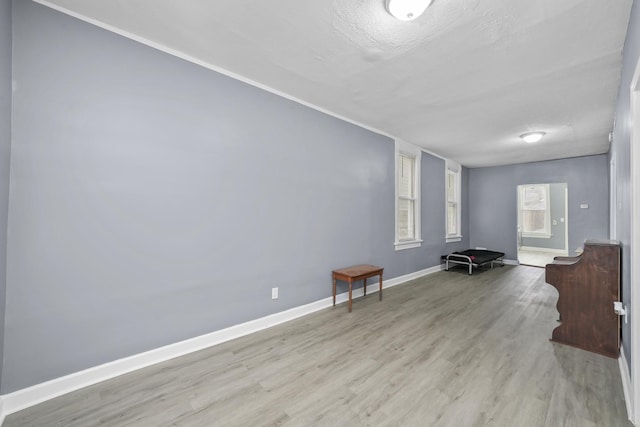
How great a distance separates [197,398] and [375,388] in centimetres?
125

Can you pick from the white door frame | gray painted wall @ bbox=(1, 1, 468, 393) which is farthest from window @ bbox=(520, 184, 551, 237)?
gray painted wall @ bbox=(1, 1, 468, 393)

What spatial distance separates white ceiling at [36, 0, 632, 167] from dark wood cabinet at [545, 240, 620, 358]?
1768 mm

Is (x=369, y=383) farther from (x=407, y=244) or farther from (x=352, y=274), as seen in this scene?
(x=407, y=244)

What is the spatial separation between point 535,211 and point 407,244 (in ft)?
24.5

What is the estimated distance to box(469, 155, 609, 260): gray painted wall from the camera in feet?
18.4

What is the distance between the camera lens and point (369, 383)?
1954mm

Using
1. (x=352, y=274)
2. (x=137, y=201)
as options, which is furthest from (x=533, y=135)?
(x=137, y=201)

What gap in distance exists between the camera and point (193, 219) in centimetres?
239

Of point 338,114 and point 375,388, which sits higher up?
point 338,114

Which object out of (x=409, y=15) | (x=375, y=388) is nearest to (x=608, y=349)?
(x=375, y=388)

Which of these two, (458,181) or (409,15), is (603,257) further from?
(458,181)

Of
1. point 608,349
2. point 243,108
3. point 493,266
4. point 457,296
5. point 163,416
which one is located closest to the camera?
point 163,416

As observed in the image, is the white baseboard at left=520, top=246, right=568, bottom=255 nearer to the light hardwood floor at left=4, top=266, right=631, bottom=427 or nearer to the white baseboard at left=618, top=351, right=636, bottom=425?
the light hardwood floor at left=4, top=266, right=631, bottom=427

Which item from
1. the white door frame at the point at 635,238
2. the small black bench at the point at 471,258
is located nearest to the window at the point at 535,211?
the small black bench at the point at 471,258
